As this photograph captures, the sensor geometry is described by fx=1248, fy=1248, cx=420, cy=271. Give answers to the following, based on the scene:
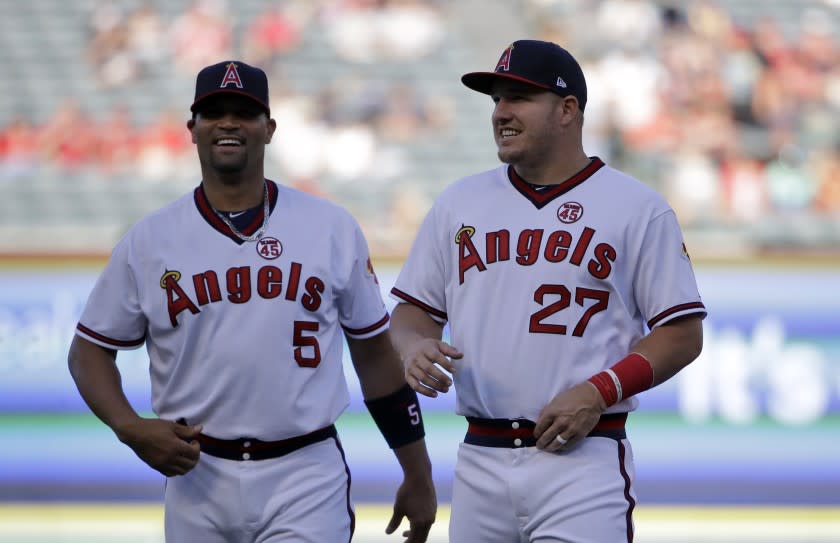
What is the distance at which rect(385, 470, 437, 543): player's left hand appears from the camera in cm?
394

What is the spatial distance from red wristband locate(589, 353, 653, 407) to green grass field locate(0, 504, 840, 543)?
4.07 meters

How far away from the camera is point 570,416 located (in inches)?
129

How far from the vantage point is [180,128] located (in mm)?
11398

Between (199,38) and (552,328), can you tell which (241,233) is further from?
(199,38)

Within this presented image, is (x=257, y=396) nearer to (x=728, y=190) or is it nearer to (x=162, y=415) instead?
(x=162, y=415)

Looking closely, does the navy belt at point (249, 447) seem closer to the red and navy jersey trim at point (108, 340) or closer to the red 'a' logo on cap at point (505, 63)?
the red and navy jersey trim at point (108, 340)

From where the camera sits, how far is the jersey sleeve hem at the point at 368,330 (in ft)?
12.8

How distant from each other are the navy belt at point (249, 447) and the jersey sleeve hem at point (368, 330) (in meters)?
0.40

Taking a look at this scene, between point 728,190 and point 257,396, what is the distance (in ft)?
24.8

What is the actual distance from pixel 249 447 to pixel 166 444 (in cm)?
25

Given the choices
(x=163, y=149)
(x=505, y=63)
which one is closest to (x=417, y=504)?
(x=505, y=63)

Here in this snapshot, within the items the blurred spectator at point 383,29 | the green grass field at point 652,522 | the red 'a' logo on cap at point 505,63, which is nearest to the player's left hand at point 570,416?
the red 'a' logo on cap at point 505,63

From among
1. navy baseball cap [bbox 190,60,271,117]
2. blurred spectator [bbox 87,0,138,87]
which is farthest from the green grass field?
blurred spectator [bbox 87,0,138,87]

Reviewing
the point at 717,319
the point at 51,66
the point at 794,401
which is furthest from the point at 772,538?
the point at 51,66
